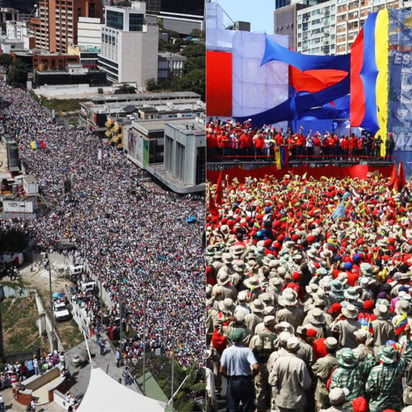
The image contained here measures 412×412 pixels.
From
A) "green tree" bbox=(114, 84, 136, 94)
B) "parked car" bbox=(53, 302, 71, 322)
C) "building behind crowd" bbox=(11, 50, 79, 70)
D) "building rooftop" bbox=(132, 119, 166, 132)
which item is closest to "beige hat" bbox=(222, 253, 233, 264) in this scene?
"parked car" bbox=(53, 302, 71, 322)

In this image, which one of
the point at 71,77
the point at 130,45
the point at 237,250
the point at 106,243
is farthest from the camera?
the point at 71,77

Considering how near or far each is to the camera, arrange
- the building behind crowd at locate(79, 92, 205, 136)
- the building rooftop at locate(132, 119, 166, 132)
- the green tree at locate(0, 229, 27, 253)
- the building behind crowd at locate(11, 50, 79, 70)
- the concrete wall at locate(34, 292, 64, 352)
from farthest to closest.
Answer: the building behind crowd at locate(11, 50, 79, 70) < the building behind crowd at locate(79, 92, 205, 136) < the building rooftop at locate(132, 119, 166, 132) < the green tree at locate(0, 229, 27, 253) < the concrete wall at locate(34, 292, 64, 352)

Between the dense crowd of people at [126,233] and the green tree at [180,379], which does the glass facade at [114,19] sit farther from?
the green tree at [180,379]

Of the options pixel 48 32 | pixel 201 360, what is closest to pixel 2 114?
pixel 48 32

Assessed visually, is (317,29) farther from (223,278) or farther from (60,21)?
(60,21)

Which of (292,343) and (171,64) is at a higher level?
(171,64)

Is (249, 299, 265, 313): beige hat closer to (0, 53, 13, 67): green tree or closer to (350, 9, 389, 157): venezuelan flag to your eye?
(350, 9, 389, 157): venezuelan flag

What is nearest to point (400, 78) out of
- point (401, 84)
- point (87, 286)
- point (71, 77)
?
point (401, 84)

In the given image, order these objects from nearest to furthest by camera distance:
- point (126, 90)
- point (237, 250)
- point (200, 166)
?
1. point (237, 250)
2. point (200, 166)
3. point (126, 90)
